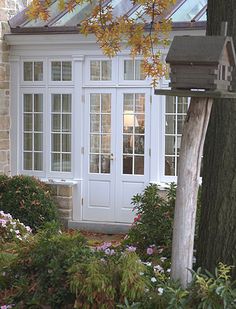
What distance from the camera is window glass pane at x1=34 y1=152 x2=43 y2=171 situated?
37.2 ft

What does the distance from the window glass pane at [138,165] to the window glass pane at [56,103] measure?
5.36 feet

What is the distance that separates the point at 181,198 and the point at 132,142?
6.77 metres

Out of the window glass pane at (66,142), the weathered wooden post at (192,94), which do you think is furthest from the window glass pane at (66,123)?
the weathered wooden post at (192,94)

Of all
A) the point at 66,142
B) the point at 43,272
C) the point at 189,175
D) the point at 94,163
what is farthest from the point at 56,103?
the point at 189,175

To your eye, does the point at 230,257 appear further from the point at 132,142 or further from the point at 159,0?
the point at 132,142

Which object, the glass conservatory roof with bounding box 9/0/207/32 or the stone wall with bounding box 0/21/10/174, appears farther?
the stone wall with bounding box 0/21/10/174

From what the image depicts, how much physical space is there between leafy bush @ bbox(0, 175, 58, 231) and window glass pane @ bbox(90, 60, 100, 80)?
2.13 meters

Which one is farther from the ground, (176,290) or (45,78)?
(45,78)

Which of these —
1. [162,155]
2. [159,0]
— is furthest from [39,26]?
[159,0]

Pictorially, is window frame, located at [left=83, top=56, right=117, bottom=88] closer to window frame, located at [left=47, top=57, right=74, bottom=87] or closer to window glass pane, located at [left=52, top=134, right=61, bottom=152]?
window frame, located at [left=47, top=57, right=74, bottom=87]

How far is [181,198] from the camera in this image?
399 centimetres

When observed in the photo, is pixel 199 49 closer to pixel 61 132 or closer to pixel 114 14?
pixel 114 14

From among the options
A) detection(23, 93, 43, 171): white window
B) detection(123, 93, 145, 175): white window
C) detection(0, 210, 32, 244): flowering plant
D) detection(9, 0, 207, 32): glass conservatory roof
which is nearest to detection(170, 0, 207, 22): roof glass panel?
detection(9, 0, 207, 32): glass conservatory roof

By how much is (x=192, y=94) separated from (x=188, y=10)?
22.7 feet
